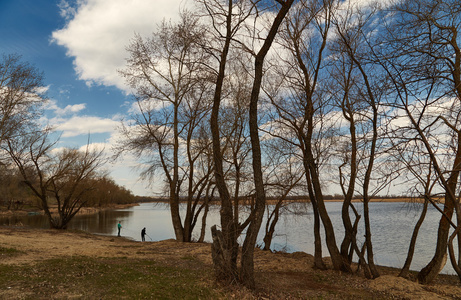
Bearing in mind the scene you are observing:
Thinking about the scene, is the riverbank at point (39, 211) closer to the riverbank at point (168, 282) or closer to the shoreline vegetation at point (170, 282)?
the shoreline vegetation at point (170, 282)

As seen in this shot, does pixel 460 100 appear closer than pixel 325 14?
Yes

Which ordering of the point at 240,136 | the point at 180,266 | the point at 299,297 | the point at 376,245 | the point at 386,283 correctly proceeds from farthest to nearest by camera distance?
the point at 376,245 < the point at 240,136 < the point at 180,266 < the point at 386,283 < the point at 299,297

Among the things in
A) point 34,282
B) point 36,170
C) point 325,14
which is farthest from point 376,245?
point 36,170

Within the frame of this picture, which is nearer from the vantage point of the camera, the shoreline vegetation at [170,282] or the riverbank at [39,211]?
the shoreline vegetation at [170,282]

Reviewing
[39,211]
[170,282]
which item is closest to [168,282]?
[170,282]

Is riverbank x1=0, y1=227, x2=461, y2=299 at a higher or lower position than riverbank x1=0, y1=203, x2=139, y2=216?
higher

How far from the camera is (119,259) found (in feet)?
32.6

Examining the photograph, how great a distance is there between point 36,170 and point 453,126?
83.2 ft

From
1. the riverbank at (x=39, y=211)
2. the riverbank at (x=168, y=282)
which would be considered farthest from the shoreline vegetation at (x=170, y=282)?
the riverbank at (x=39, y=211)

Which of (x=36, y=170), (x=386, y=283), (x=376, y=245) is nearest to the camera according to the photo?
(x=386, y=283)

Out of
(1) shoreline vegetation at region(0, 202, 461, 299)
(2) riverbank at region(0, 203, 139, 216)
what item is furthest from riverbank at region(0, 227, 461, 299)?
(2) riverbank at region(0, 203, 139, 216)

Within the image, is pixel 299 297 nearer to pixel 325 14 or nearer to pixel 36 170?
pixel 325 14

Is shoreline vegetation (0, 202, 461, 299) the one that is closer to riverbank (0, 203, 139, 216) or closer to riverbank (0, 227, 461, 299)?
riverbank (0, 227, 461, 299)

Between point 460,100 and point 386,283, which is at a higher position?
point 460,100
